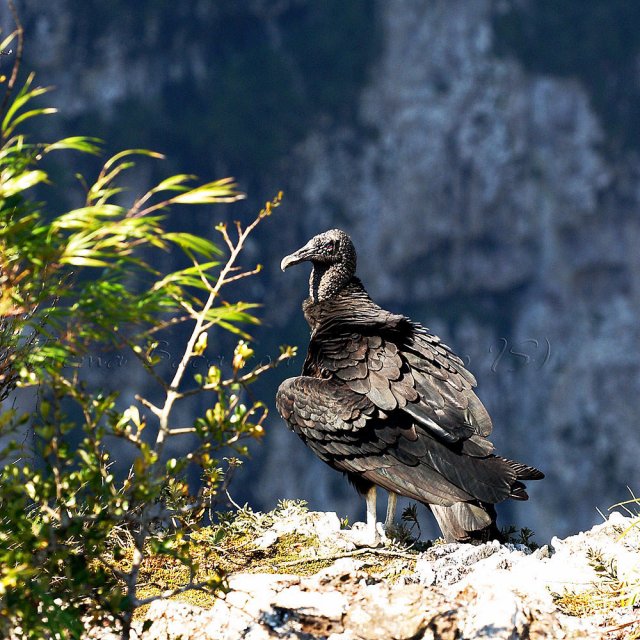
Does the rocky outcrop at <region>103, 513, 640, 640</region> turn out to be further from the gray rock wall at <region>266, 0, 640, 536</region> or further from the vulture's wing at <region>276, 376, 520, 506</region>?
the gray rock wall at <region>266, 0, 640, 536</region>

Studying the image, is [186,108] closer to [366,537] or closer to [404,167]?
[404,167]

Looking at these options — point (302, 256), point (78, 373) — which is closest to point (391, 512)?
point (302, 256)

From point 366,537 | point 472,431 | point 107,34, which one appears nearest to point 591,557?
point 472,431

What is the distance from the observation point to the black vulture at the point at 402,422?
759 cm

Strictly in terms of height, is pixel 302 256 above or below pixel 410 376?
above

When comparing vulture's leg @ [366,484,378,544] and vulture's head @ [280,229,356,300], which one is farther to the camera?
vulture's head @ [280,229,356,300]

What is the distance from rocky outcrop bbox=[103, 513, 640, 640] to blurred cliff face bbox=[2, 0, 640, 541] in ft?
287

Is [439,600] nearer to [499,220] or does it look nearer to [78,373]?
[78,373]

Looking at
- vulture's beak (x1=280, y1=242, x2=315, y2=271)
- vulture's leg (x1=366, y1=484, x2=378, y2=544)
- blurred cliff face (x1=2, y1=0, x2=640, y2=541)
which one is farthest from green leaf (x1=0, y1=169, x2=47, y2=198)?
blurred cliff face (x1=2, y1=0, x2=640, y2=541)

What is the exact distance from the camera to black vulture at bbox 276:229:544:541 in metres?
7.59

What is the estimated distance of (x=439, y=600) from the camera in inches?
238

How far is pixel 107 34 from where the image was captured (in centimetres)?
10575

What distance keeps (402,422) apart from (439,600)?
6.66 ft

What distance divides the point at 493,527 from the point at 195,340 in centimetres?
323
